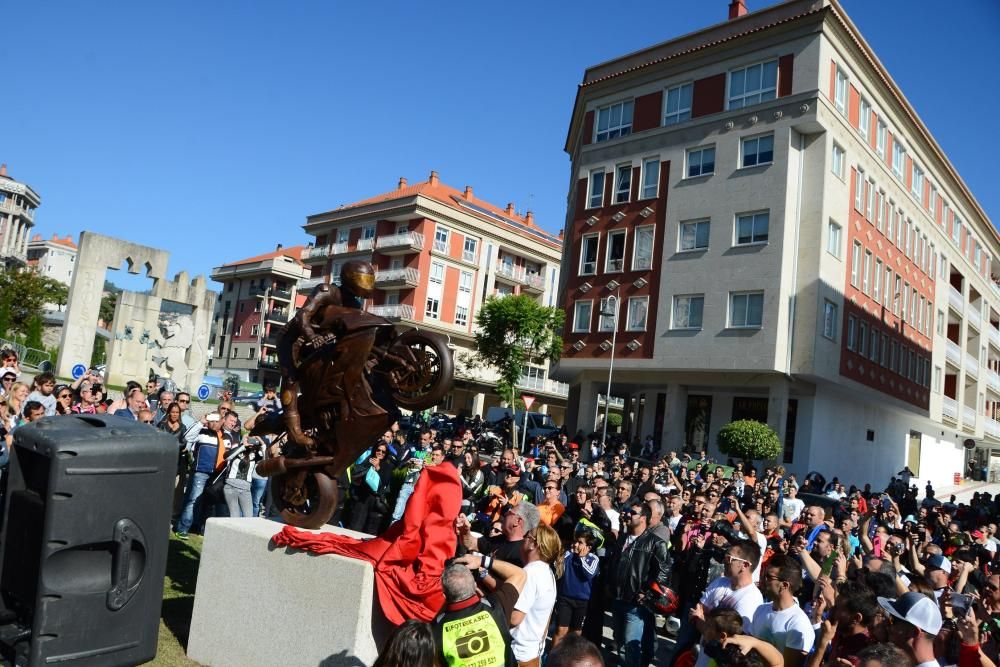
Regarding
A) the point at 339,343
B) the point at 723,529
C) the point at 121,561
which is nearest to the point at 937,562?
the point at 723,529

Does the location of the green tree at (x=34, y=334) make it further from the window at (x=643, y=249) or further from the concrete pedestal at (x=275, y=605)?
the concrete pedestal at (x=275, y=605)

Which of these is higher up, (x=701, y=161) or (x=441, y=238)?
(x=441, y=238)

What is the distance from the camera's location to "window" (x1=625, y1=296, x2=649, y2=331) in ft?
104

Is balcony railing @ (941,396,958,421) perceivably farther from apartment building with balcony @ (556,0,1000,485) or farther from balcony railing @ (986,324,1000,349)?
balcony railing @ (986,324,1000,349)

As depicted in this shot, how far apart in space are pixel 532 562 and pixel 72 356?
28.4 meters

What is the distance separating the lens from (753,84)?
29.7m

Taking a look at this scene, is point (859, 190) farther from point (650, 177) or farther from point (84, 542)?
point (84, 542)

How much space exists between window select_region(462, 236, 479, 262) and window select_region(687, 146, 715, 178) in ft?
98.9

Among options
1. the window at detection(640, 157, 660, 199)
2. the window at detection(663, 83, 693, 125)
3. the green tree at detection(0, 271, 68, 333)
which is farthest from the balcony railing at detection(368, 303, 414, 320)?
the window at detection(663, 83, 693, 125)

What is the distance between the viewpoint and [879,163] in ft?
107

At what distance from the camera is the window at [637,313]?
31.7m

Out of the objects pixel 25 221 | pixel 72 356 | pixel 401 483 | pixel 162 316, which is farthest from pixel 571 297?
pixel 25 221

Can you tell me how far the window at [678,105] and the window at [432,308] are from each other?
28.9 m

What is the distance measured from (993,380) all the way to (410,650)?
61025mm
